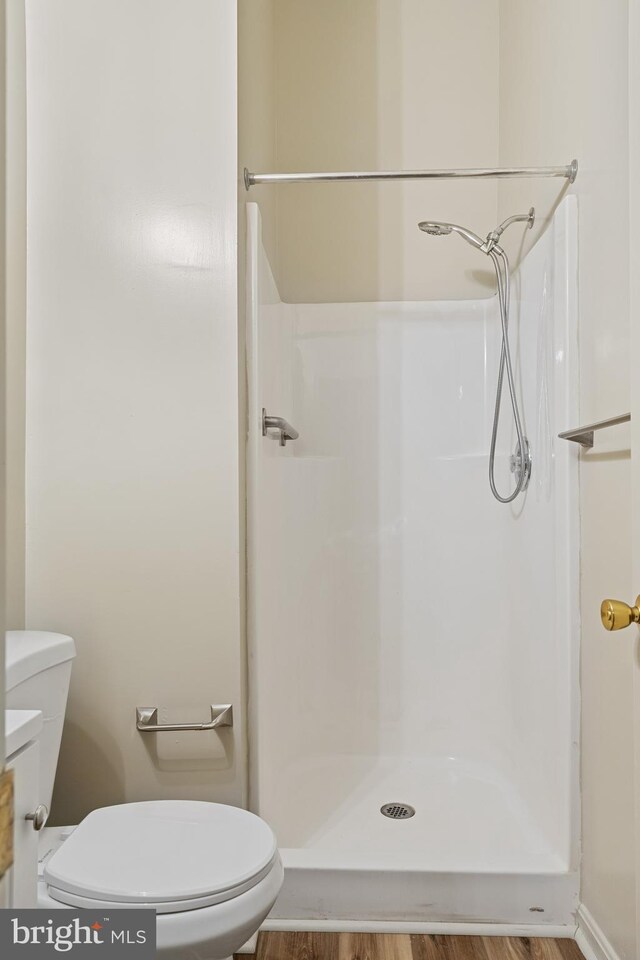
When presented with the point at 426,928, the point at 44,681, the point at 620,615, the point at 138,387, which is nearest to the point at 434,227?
the point at 138,387

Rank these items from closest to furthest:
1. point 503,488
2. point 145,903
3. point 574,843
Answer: point 145,903 < point 574,843 < point 503,488

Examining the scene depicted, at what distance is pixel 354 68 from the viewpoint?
268 cm

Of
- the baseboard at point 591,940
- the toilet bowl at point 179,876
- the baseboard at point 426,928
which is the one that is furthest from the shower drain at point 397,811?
the toilet bowl at point 179,876

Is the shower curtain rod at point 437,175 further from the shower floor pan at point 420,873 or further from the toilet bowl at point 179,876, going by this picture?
the shower floor pan at point 420,873

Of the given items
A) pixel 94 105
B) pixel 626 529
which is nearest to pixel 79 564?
pixel 94 105

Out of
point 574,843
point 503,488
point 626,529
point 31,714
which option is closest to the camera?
point 31,714

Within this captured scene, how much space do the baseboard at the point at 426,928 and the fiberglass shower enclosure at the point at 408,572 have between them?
156 mm

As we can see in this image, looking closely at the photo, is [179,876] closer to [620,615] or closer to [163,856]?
[163,856]

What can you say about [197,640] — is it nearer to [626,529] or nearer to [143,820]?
[143,820]

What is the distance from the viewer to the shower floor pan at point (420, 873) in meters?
1.70

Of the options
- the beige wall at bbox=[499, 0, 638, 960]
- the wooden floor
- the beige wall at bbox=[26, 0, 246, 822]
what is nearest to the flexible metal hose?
the beige wall at bbox=[499, 0, 638, 960]

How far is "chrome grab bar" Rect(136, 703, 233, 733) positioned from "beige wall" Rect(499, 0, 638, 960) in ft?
2.83

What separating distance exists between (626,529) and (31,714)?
1148 millimetres

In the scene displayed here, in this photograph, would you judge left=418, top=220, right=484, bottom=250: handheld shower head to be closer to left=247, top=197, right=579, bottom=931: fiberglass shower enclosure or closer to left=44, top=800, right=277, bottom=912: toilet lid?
left=247, top=197, right=579, bottom=931: fiberglass shower enclosure
